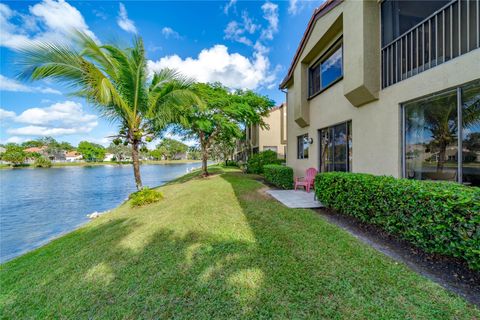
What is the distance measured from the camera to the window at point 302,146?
10234 mm

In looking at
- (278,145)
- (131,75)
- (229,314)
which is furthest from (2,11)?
(278,145)

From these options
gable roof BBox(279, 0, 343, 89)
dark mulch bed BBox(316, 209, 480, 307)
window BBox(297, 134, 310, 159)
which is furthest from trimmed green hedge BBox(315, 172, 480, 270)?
gable roof BBox(279, 0, 343, 89)

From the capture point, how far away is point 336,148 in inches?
307

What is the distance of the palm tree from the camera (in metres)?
6.28

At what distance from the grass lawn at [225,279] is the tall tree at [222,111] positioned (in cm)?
1053

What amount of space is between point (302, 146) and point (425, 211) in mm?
8016

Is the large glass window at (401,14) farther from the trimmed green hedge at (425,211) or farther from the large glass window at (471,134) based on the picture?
the trimmed green hedge at (425,211)

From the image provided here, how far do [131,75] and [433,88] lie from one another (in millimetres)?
9424

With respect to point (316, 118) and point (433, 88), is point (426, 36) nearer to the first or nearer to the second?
point (433, 88)

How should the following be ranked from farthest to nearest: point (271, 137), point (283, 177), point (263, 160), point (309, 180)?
point (271, 137)
point (263, 160)
point (283, 177)
point (309, 180)

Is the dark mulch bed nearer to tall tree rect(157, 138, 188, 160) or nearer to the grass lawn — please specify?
the grass lawn

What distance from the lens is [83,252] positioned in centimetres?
432

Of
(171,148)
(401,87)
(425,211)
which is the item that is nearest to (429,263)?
(425,211)

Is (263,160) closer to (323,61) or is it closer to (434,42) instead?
(323,61)
